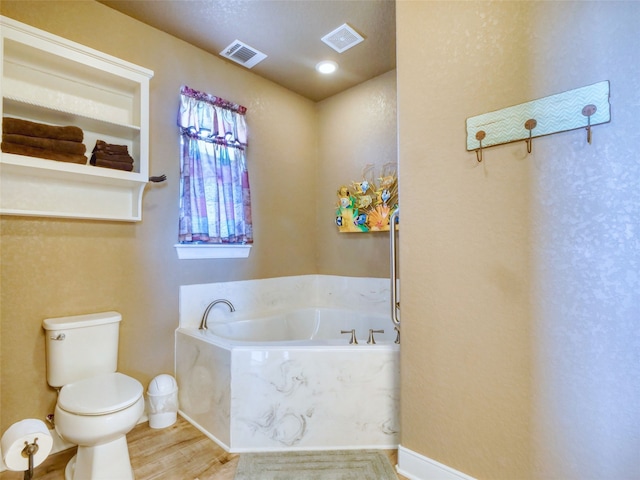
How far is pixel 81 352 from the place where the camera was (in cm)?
180

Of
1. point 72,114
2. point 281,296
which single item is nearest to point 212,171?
point 72,114

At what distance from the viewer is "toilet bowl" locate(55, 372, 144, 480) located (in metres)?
1.45

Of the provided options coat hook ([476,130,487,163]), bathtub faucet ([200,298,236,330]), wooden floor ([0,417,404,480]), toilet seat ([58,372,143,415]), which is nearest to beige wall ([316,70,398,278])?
bathtub faucet ([200,298,236,330])

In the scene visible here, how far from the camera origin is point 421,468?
5.27 feet

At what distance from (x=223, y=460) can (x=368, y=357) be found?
94 centimetres

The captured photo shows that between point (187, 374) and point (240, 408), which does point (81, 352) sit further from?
point (240, 408)

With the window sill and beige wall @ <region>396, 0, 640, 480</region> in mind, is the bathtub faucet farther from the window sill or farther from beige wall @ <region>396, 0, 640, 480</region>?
beige wall @ <region>396, 0, 640, 480</region>

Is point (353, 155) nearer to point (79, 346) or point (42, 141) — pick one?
point (42, 141)

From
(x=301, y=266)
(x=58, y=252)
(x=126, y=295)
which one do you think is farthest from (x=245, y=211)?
(x=58, y=252)

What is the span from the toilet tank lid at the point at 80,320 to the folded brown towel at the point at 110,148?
0.95 meters

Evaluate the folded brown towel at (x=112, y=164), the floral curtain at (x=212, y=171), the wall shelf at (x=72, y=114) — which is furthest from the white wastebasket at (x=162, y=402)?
the folded brown towel at (x=112, y=164)

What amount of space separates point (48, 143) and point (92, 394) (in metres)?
1.28

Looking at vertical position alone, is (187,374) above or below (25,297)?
below

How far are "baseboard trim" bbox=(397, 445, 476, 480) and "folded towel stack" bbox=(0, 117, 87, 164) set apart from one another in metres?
2.30
